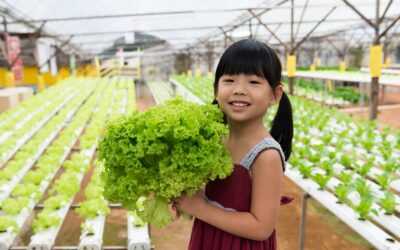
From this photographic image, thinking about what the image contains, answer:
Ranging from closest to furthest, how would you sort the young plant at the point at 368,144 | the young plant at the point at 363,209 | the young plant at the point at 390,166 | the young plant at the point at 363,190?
the young plant at the point at 363,209 → the young plant at the point at 363,190 → the young plant at the point at 390,166 → the young plant at the point at 368,144

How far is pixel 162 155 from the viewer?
4.66 feet

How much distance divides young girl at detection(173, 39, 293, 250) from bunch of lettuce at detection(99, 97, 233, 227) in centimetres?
8

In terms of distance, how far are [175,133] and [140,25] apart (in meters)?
18.4

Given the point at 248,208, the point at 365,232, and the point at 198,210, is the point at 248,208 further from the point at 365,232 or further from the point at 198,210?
the point at 365,232

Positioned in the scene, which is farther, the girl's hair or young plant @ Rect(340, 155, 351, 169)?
young plant @ Rect(340, 155, 351, 169)

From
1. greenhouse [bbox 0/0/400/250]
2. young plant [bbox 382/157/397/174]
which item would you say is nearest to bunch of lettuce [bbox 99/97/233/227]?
greenhouse [bbox 0/0/400/250]

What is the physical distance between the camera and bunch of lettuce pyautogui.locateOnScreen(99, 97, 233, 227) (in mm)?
1356

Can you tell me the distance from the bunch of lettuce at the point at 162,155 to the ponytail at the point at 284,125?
0.33 meters

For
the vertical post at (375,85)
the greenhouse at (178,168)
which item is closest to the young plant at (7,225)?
the greenhouse at (178,168)

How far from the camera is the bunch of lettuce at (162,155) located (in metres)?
1.36

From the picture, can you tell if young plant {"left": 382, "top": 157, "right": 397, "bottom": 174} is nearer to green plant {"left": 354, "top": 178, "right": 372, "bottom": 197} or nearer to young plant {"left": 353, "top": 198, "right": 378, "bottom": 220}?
green plant {"left": 354, "top": 178, "right": 372, "bottom": 197}

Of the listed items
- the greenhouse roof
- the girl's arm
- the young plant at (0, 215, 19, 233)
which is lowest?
the young plant at (0, 215, 19, 233)

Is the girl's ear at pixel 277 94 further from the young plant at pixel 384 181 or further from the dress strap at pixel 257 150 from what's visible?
the young plant at pixel 384 181

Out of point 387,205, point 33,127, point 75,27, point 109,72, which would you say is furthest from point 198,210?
point 109,72
